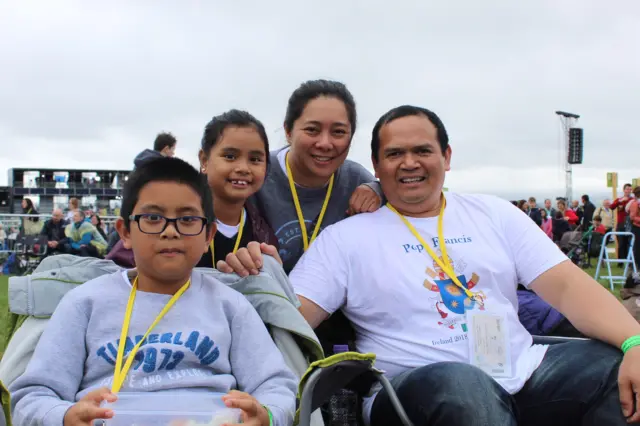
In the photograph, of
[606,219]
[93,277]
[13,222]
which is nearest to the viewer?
[93,277]

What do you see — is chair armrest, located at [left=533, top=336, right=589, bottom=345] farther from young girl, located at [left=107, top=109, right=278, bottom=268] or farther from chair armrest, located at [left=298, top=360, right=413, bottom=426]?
young girl, located at [left=107, top=109, right=278, bottom=268]

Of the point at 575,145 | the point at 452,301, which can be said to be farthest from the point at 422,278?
the point at 575,145

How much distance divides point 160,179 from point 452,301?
4.12ft

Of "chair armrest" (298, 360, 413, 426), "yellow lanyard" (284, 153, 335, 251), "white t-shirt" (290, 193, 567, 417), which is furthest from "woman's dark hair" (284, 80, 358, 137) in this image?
"chair armrest" (298, 360, 413, 426)

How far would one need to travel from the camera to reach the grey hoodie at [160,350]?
1.77 metres

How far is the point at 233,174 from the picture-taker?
257cm

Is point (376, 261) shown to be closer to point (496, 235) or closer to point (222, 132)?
point (496, 235)

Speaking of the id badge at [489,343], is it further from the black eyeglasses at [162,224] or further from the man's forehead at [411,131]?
the black eyeglasses at [162,224]

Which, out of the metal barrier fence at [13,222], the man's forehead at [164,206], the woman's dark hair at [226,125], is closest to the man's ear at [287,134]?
the woman's dark hair at [226,125]

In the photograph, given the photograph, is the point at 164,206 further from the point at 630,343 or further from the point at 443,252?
the point at 630,343

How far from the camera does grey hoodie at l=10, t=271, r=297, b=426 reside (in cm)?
177

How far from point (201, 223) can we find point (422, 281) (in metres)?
0.98

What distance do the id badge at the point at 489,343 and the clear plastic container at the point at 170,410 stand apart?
108cm

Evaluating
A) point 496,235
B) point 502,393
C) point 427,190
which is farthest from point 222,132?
point 502,393
